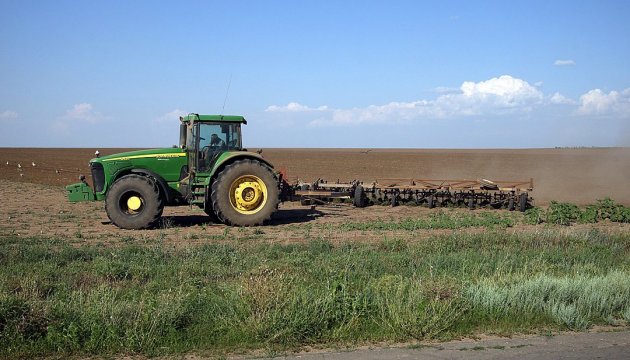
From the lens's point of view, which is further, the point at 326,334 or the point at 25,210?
the point at 25,210

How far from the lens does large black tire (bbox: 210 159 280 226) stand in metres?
14.8

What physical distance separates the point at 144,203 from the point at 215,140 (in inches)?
90.5

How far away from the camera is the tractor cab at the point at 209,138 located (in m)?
15.0

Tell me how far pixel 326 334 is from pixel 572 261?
5446 mm

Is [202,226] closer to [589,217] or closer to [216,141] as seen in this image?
[216,141]

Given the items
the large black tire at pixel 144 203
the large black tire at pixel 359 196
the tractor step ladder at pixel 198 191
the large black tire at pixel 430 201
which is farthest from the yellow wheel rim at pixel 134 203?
the large black tire at pixel 430 201

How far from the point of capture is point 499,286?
8062 millimetres

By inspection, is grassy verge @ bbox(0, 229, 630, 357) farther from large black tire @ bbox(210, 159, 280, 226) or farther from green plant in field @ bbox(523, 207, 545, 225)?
green plant in field @ bbox(523, 207, 545, 225)

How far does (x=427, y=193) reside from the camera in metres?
19.3

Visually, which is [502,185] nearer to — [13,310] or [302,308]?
[302,308]

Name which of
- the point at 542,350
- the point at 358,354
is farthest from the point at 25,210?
the point at 542,350

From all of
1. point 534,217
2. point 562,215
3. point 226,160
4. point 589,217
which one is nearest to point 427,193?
point 534,217

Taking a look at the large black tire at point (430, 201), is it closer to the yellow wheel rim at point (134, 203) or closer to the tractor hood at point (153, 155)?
the tractor hood at point (153, 155)

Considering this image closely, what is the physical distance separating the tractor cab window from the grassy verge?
484 centimetres
